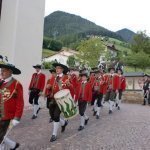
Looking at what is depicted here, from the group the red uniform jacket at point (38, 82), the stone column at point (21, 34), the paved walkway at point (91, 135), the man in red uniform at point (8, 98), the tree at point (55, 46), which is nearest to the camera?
the man in red uniform at point (8, 98)

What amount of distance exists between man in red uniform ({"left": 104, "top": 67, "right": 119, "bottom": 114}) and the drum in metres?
6.05

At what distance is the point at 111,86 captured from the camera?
15.3 metres

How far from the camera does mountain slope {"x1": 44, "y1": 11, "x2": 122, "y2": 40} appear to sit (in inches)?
5768

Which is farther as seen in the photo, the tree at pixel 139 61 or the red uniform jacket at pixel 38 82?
the tree at pixel 139 61

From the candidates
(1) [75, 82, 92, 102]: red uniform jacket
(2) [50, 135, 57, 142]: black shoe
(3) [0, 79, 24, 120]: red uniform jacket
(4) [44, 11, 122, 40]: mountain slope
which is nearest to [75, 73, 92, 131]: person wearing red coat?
(1) [75, 82, 92, 102]: red uniform jacket

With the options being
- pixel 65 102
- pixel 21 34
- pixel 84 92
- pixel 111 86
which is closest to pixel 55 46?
pixel 21 34

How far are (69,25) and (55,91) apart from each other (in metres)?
156

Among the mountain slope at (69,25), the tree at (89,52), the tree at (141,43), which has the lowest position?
the tree at (89,52)

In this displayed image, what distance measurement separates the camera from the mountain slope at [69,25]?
146 m

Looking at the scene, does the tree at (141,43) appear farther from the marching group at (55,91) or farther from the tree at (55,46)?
the marching group at (55,91)

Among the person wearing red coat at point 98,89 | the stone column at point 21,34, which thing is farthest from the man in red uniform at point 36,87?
the stone column at point 21,34

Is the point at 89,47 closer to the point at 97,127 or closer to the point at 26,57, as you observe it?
the point at 26,57

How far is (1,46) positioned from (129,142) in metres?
8.07

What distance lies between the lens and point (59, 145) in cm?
875
